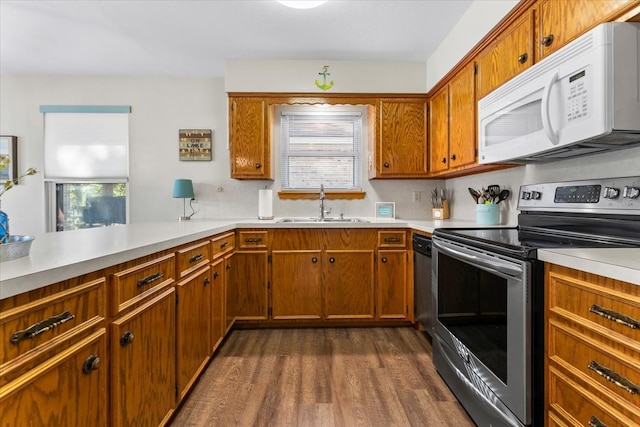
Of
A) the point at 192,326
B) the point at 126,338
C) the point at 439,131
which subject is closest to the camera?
the point at 126,338

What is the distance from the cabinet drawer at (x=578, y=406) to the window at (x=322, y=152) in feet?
8.35

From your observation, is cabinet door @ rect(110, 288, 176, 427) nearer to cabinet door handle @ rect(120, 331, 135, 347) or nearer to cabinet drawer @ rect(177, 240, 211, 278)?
cabinet door handle @ rect(120, 331, 135, 347)

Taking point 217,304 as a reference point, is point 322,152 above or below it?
above

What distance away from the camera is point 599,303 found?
88 cm

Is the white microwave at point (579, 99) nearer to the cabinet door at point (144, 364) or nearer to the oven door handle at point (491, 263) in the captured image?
the oven door handle at point (491, 263)

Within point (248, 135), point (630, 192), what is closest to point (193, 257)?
point (248, 135)

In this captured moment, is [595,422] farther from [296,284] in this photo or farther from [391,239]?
[296,284]

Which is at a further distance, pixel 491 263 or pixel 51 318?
pixel 491 263

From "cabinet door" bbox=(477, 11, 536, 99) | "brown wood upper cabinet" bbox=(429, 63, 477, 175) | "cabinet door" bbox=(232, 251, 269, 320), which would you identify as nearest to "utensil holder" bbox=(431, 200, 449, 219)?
"brown wood upper cabinet" bbox=(429, 63, 477, 175)

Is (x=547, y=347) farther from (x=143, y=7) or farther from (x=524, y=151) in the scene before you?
(x=143, y=7)

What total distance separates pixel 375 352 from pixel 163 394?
1.40 metres

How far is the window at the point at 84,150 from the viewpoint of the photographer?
11.4ft

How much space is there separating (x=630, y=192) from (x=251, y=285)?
2371 millimetres

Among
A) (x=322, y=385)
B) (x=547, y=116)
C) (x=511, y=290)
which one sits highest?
(x=547, y=116)
